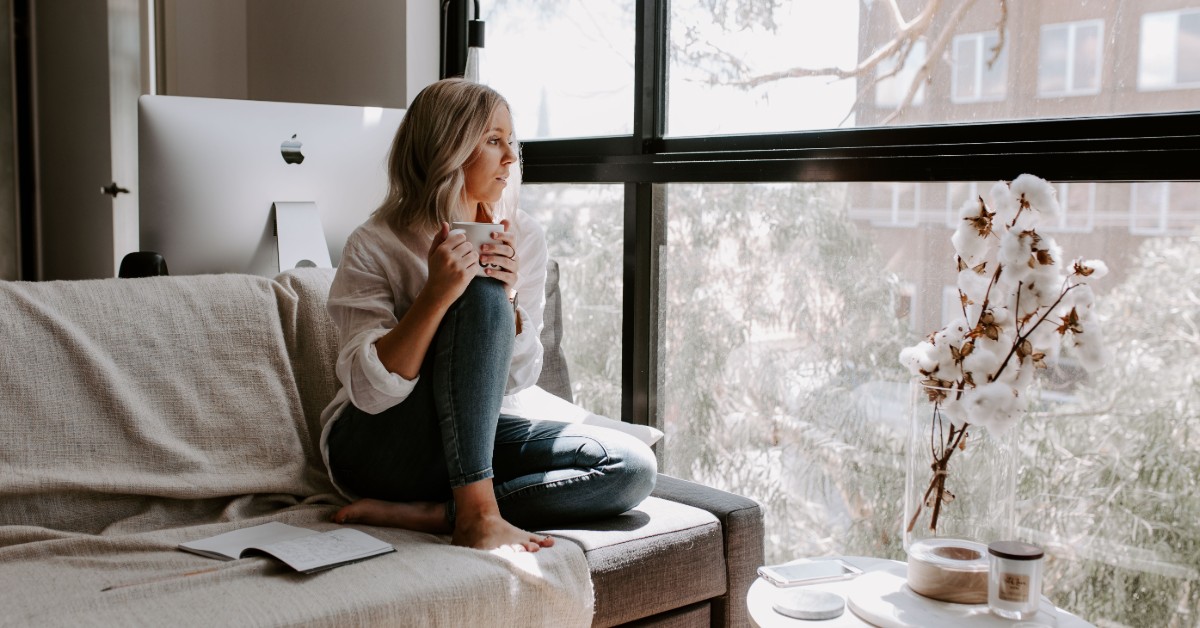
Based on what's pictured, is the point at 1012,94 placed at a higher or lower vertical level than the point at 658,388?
higher

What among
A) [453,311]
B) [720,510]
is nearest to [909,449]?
[720,510]

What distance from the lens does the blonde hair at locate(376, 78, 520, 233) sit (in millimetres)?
1923

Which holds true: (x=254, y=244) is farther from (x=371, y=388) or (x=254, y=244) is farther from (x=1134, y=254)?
(x=1134, y=254)

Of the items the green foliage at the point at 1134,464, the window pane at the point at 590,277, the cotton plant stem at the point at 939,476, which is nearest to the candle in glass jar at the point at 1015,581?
the cotton plant stem at the point at 939,476

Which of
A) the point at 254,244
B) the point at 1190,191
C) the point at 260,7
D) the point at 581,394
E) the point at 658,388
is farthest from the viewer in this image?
the point at 260,7

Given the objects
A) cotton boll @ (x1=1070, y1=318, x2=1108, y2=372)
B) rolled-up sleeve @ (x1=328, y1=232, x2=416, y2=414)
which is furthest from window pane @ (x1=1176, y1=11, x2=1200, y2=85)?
rolled-up sleeve @ (x1=328, y1=232, x2=416, y2=414)

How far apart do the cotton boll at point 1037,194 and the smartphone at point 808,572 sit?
23.6 inches

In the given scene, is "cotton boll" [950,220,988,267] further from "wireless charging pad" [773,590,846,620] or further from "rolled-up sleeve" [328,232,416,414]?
"rolled-up sleeve" [328,232,416,414]

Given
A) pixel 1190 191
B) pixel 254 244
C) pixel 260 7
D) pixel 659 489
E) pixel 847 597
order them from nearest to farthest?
pixel 847 597
pixel 1190 191
pixel 659 489
pixel 254 244
pixel 260 7

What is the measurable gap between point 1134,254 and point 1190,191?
0.45ft

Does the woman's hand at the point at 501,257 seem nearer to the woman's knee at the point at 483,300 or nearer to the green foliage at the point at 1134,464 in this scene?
the woman's knee at the point at 483,300

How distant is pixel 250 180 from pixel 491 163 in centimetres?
53

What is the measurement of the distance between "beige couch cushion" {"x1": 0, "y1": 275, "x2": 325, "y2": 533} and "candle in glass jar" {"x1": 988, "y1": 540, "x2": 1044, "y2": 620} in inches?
46.3

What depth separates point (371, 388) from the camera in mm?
1719
